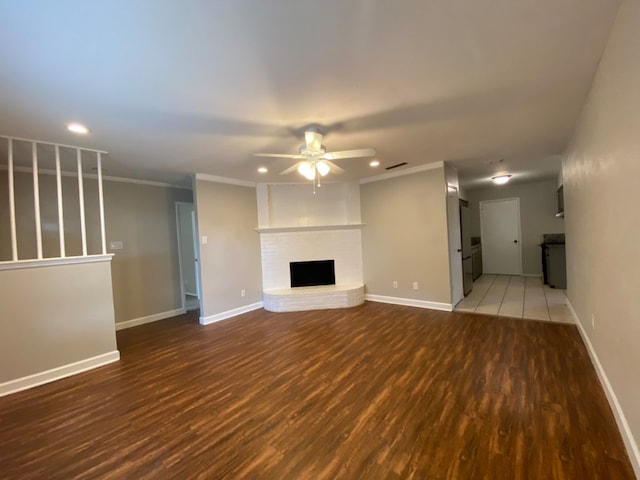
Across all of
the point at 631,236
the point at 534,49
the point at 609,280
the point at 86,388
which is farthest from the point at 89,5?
the point at 609,280

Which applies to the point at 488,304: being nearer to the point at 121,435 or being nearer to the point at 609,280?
the point at 609,280

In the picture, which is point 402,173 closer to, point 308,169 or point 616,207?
point 308,169

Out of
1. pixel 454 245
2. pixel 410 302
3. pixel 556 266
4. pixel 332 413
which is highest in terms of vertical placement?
pixel 454 245

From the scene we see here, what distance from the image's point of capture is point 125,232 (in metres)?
4.41

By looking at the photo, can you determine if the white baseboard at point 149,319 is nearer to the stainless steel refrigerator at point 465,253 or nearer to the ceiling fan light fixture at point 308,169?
the ceiling fan light fixture at point 308,169

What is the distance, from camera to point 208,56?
1.56m

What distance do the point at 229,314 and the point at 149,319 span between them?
1.38 metres

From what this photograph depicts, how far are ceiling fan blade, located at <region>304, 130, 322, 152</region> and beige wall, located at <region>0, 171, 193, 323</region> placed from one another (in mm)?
3515

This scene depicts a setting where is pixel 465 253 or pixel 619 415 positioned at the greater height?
pixel 465 253

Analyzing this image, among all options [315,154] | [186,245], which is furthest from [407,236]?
[186,245]

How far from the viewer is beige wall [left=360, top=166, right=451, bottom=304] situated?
4.36 meters

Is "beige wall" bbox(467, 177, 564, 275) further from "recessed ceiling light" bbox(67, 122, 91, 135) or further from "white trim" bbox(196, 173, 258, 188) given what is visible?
"recessed ceiling light" bbox(67, 122, 91, 135)

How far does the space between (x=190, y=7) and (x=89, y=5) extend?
0.44 m

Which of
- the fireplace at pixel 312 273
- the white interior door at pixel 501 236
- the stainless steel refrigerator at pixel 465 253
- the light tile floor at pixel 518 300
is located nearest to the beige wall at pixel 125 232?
the fireplace at pixel 312 273
